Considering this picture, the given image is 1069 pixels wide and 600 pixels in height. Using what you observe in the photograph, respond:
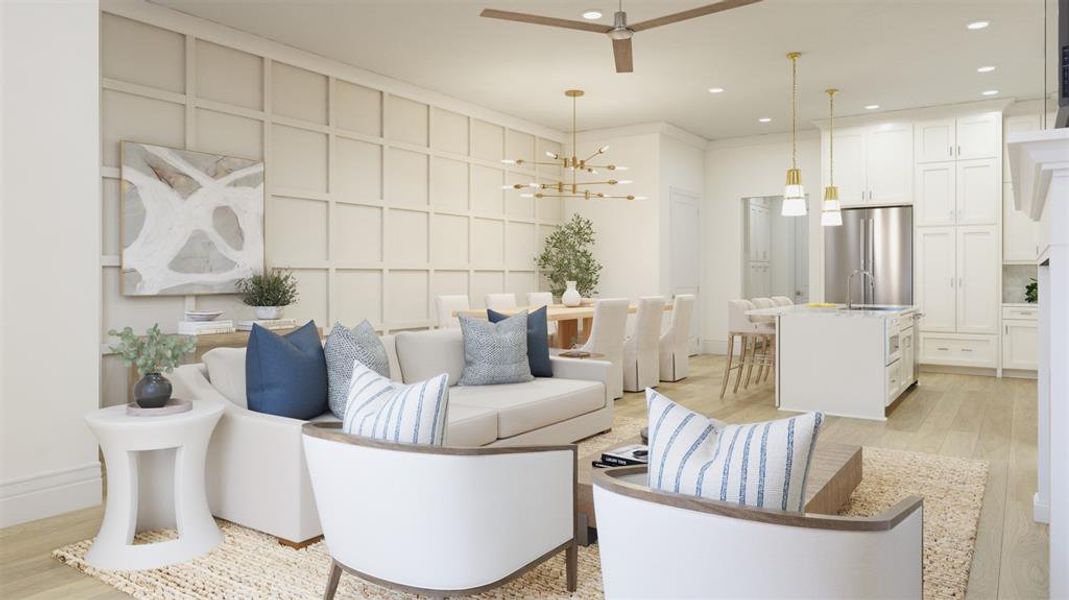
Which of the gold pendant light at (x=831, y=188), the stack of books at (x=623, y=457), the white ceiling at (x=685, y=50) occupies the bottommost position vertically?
the stack of books at (x=623, y=457)

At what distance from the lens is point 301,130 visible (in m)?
5.62

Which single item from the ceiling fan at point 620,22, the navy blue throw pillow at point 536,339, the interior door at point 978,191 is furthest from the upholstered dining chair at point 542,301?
the interior door at point 978,191

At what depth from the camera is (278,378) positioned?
303cm

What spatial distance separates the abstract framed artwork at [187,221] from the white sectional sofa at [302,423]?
1.70 meters

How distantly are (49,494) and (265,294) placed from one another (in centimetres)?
211

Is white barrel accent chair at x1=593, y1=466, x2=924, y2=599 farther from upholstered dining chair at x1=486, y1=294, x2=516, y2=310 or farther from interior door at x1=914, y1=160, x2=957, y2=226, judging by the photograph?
interior door at x1=914, y1=160, x2=957, y2=226

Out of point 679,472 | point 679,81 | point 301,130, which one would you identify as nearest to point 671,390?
point 679,81

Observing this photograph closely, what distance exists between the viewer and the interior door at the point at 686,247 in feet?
28.3

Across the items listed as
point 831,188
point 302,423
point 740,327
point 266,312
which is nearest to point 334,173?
point 266,312

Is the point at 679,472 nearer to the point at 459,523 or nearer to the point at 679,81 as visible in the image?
the point at 459,523

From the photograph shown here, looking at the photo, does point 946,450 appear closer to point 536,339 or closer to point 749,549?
point 536,339

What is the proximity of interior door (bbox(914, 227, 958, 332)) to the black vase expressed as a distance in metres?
7.40

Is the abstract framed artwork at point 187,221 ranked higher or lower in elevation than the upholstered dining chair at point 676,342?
higher

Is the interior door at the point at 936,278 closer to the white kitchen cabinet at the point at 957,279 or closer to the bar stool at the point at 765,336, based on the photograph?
the white kitchen cabinet at the point at 957,279
